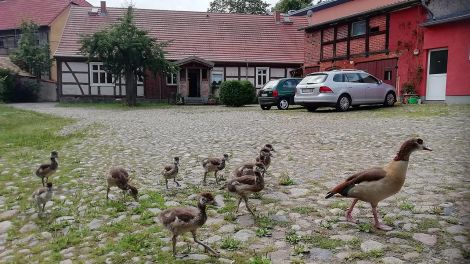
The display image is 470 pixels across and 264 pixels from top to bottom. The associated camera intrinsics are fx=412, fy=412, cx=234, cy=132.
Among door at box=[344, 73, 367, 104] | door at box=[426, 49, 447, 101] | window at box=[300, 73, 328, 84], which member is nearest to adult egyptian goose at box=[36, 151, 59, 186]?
window at box=[300, 73, 328, 84]

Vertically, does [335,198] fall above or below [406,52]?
below

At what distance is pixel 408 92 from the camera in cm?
2334

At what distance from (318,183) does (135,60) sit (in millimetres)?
24398

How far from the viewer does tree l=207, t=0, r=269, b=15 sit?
230 feet

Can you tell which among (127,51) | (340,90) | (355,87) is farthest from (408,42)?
(127,51)

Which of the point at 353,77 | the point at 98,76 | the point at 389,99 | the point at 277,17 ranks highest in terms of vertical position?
the point at 277,17

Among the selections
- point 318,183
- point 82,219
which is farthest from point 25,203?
point 318,183

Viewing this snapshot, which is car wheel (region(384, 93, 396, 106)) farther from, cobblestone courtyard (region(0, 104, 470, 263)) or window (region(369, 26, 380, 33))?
cobblestone courtyard (region(0, 104, 470, 263))

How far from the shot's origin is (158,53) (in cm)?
2956

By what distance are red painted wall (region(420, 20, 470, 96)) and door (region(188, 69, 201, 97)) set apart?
20.9m

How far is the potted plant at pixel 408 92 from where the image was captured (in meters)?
23.1

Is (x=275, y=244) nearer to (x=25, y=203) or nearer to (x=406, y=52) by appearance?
(x=25, y=203)

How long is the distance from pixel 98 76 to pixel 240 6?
40.0m

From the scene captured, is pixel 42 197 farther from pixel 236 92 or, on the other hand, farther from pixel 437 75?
pixel 236 92
